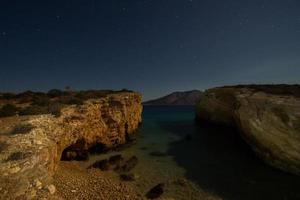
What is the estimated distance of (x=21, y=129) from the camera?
12648 millimetres

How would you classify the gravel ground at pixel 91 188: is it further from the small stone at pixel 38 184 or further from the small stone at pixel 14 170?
the small stone at pixel 14 170

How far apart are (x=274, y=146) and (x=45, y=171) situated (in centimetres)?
1724

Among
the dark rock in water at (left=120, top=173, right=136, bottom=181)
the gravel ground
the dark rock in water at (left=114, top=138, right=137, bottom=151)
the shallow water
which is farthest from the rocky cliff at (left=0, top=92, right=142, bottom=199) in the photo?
the dark rock in water at (left=120, top=173, right=136, bottom=181)

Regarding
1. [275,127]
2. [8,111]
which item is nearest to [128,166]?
[8,111]

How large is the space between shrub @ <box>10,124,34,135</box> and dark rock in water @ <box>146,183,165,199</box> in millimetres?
8332

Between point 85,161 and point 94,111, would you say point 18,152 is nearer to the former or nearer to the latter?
point 85,161

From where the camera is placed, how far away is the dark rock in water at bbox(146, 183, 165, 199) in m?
12.8

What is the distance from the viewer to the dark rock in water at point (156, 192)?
42.0 ft

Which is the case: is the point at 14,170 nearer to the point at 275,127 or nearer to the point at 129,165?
the point at 129,165

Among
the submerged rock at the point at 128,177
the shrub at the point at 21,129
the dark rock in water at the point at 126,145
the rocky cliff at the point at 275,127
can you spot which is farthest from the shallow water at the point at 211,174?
the shrub at the point at 21,129

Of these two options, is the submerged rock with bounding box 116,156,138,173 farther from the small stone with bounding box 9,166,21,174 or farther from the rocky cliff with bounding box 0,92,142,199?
the small stone with bounding box 9,166,21,174

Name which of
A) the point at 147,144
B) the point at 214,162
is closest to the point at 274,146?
the point at 214,162

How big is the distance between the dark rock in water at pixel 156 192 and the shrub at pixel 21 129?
833cm

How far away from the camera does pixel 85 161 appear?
18.8 meters
